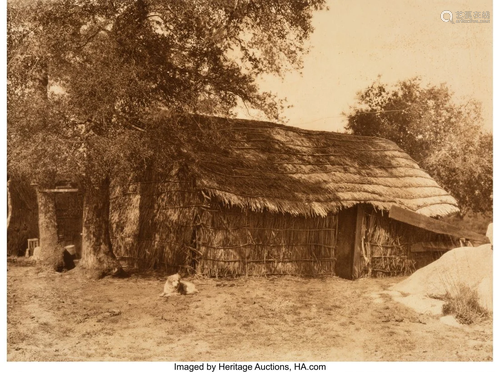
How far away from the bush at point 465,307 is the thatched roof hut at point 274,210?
368cm

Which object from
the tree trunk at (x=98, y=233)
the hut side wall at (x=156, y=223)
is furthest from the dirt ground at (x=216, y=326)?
the hut side wall at (x=156, y=223)

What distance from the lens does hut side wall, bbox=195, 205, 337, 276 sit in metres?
10.5

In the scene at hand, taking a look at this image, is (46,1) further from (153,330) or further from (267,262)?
(267,262)

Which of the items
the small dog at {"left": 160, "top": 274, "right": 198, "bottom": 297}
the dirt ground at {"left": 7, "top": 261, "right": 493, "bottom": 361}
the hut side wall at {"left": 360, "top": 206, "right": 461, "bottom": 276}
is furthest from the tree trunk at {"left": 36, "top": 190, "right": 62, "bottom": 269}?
the hut side wall at {"left": 360, "top": 206, "right": 461, "bottom": 276}

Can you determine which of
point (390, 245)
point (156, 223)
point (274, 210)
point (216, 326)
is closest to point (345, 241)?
point (390, 245)

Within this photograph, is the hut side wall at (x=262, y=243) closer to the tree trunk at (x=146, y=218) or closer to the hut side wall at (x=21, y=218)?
the tree trunk at (x=146, y=218)

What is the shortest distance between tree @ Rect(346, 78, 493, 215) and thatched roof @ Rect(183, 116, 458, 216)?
2249 millimetres

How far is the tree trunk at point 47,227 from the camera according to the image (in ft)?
34.3

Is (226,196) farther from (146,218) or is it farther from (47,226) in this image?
(47,226)

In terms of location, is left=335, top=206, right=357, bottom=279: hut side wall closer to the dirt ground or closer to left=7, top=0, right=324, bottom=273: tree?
the dirt ground

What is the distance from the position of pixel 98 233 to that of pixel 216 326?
3.87m

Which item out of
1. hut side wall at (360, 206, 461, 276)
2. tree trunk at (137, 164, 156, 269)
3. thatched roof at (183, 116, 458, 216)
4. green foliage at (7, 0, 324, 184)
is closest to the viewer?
green foliage at (7, 0, 324, 184)

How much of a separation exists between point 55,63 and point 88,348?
4753mm

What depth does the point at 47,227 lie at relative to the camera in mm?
10516
